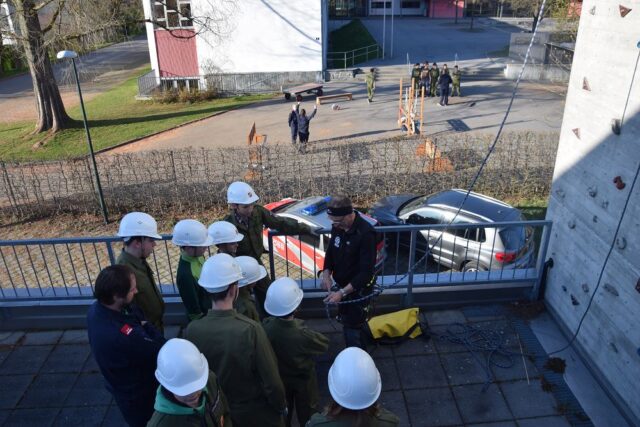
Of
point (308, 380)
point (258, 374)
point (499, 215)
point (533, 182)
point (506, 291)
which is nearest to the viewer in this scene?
point (258, 374)

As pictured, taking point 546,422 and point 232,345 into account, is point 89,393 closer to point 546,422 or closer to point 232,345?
point 232,345

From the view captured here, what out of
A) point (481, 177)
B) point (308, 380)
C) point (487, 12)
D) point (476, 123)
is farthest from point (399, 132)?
point (487, 12)

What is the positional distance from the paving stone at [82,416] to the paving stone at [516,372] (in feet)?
12.4

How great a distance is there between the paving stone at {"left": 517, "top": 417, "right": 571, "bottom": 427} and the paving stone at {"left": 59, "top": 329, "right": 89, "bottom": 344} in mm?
4588

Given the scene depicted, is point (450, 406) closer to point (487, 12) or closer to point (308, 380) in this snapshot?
point (308, 380)

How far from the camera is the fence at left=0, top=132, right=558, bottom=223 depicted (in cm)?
1221

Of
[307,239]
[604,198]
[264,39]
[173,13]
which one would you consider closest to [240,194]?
[604,198]

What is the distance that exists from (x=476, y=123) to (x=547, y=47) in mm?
10781

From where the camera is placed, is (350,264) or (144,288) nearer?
(144,288)

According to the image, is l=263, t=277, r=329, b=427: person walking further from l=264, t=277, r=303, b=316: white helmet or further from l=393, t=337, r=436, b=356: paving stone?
l=393, t=337, r=436, b=356: paving stone

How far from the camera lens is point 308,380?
3.95m

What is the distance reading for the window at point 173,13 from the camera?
26.1 m

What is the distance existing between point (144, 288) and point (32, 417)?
1869 millimetres

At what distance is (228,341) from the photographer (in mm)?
3295
